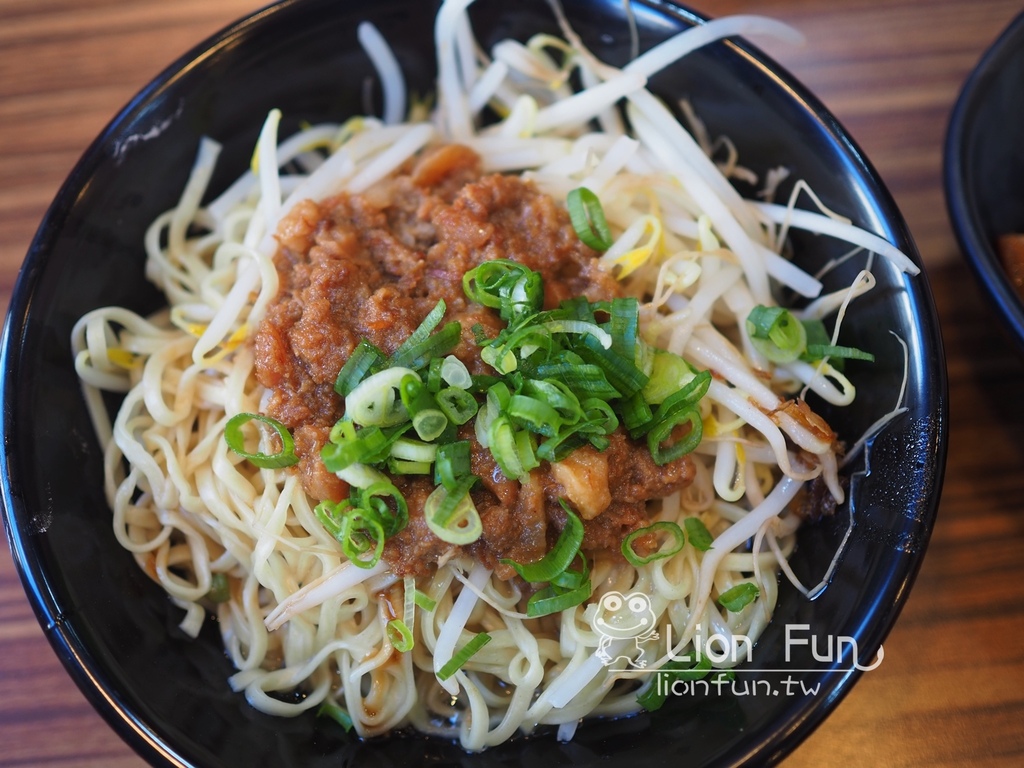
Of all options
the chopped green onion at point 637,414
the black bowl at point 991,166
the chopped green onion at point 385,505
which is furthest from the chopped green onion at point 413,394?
the black bowl at point 991,166

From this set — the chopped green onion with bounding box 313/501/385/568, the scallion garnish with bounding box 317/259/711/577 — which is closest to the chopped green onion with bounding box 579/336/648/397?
the scallion garnish with bounding box 317/259/711/577

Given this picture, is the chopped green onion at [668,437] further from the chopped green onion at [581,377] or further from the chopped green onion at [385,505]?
the chopped green onion at [385,505]

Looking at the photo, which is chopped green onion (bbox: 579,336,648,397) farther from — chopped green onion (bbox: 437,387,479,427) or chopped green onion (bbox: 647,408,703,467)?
chopped green onion (bbox: 437,387,479,427)

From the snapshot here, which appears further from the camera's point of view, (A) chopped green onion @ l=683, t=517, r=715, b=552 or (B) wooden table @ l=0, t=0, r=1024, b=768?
(B) wooden table @ l=0, t=0, r=1024, b=768

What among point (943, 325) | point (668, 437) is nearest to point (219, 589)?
point (668, 437)

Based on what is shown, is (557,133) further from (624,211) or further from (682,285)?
(682,285)

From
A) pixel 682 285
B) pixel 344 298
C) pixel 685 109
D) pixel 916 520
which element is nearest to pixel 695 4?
pixel 685 109

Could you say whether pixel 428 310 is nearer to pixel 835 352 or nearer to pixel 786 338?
pixel 786 338
